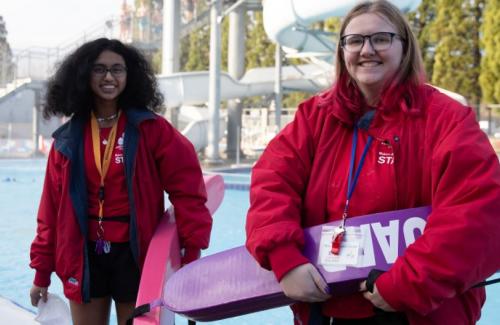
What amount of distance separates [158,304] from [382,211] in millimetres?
916

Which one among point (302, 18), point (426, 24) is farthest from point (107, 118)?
point (426, 24)

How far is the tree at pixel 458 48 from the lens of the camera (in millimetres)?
22031

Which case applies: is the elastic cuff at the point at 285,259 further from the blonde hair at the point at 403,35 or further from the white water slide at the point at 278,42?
the white water slide at the point at 278,42

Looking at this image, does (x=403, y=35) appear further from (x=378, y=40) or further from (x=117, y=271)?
(x=117, y=271)

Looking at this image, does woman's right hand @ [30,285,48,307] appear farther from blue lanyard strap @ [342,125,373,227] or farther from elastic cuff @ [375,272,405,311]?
elastic cuff @ [375,272,405,311]

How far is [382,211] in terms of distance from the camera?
1.68m

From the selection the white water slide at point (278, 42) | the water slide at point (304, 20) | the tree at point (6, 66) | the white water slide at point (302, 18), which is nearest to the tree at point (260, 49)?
the white water slide at point (278, 42)

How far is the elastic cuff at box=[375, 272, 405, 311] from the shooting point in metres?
1.50

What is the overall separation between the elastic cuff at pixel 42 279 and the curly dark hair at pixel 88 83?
662 millimetres

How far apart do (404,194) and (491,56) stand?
20.9m

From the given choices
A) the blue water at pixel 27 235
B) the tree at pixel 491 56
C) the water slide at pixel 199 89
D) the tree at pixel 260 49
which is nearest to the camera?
the blue water at pixel 27 235

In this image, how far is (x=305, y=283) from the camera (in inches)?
63.7

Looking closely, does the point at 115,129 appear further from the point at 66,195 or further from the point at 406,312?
the point at 406,312

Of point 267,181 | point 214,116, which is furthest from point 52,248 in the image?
point 214,116
